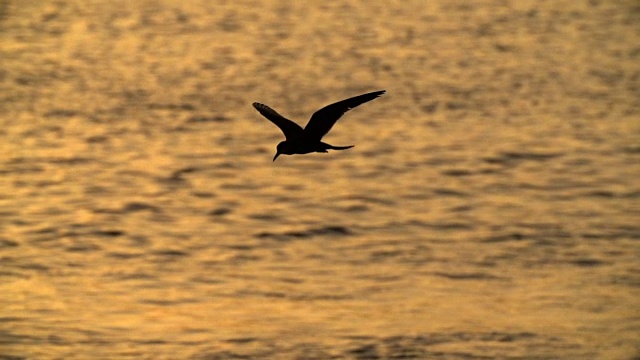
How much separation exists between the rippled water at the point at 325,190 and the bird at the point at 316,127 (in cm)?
478

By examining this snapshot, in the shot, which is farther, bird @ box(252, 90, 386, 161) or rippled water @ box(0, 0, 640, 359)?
rippled water @ box(0, 0, 640, 359)

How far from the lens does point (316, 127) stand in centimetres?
1001

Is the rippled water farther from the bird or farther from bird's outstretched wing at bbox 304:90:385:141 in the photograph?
bird's outstretched wing at bbox 304:90:385:141

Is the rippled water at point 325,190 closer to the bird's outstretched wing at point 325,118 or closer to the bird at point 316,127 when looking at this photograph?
the bird at point 316,127

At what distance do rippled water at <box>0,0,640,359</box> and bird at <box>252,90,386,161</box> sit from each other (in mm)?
4779

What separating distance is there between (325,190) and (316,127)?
31.7 ft

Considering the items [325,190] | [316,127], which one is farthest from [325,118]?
[325,190]

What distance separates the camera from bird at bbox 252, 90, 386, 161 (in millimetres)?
9742

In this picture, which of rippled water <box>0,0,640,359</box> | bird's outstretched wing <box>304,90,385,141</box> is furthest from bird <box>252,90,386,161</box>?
rippled water <box>0,0,640,359</box>

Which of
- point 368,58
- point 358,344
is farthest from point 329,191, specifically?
Result: point 368,58

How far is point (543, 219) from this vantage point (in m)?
18.4

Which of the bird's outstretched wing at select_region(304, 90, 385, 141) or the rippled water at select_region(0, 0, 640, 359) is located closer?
the bird's outstretched wing at select_region(304, 90, 385, 141)

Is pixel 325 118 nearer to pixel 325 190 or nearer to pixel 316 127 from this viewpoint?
pixel 316 127

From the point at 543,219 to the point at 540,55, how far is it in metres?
8.60
